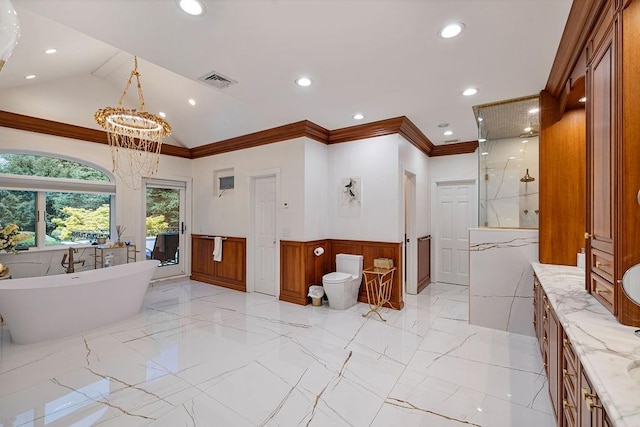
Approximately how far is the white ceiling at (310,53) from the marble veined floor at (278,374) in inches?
108

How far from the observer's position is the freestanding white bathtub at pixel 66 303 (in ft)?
9.91

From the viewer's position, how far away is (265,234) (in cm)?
513

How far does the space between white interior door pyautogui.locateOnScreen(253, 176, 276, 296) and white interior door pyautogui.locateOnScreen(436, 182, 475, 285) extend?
3253 millimetres

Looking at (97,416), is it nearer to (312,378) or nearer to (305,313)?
Answer: (312,378)

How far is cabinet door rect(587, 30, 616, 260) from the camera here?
5.10 ft

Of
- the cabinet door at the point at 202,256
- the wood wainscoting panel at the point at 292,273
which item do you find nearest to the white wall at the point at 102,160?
the cabinet door at the point at 202,256

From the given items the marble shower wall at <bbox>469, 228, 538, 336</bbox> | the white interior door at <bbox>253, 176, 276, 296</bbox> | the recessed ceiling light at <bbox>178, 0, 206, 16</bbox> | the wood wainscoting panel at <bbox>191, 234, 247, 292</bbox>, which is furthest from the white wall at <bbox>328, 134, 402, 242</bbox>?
the recessed ceiling light at <bbox>178, 0, 206, 16</bbox>

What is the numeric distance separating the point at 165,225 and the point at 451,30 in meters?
5.92

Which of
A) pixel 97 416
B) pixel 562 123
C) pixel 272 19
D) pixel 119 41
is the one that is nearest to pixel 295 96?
pixel 272 19

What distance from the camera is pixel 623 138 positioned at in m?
1.45

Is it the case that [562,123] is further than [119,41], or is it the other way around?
[562,123]

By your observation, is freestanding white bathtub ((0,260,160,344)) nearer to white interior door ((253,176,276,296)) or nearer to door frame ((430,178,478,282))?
white interior door ((253,176,276,296))

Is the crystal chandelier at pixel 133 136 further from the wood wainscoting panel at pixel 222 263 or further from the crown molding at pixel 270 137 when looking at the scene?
the wood wainscoting panel at pixel 222 263

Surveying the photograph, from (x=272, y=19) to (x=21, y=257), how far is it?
4.99 meters
